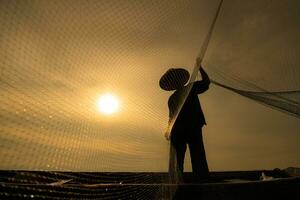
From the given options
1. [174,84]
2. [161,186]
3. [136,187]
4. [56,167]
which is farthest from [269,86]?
[56,167]

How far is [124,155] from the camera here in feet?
11.6

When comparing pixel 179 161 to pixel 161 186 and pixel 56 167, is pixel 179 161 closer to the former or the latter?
pixel 161 186

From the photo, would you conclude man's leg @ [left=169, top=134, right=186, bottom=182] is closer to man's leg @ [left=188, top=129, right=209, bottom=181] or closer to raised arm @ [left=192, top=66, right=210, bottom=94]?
man's leg @ [left=188, top=129, right=209, bottom=181]

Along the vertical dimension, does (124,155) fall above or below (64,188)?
above

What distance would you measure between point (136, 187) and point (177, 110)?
1175 millimetres

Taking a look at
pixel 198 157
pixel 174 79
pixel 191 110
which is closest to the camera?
pixel 198 157

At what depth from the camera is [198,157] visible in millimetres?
3037

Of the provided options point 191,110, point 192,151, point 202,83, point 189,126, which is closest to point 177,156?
point 192,151

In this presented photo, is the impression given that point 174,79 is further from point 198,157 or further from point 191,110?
point 198,157

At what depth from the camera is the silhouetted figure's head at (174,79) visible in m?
3.43

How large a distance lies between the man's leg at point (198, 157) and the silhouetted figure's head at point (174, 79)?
76 cm

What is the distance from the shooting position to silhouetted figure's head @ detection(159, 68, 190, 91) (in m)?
3.43

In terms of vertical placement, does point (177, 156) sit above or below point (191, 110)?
below

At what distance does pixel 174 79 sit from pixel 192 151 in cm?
107
